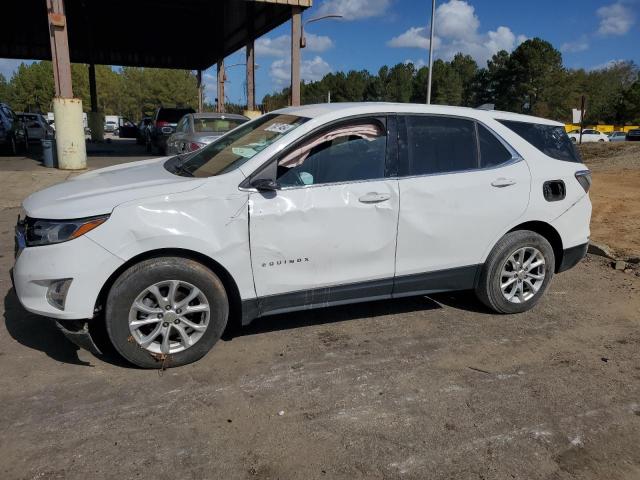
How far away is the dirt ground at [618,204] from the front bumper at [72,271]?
6187 millimetres

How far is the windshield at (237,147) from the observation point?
3812mm

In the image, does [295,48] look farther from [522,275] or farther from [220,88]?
[522,275]

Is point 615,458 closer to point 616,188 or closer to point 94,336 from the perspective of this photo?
point 94,336

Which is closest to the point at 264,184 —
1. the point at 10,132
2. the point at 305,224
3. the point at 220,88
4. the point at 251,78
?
the point at 305,224

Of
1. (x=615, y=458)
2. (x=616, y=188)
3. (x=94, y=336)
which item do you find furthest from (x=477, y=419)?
(x=616, y=188)

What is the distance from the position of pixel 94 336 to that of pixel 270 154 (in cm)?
174

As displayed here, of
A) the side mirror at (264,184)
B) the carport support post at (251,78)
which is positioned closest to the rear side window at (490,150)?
the side mirror at (264,184)

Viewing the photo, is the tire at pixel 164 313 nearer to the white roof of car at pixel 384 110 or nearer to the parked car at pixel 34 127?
the white roof of car at pixel 384 110

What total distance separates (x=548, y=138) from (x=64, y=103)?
41.3 feet

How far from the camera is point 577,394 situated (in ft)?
11.3

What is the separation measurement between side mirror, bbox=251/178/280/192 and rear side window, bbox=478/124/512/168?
6.03ft

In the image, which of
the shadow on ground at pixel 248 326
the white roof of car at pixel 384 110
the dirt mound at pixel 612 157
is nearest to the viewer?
the shadow on ground at pixel 248 326

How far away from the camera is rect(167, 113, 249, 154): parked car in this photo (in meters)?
10.1

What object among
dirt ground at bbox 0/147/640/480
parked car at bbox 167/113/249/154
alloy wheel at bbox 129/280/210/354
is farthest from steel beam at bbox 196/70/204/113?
alloy wheel at bbox 129/280/210/354
